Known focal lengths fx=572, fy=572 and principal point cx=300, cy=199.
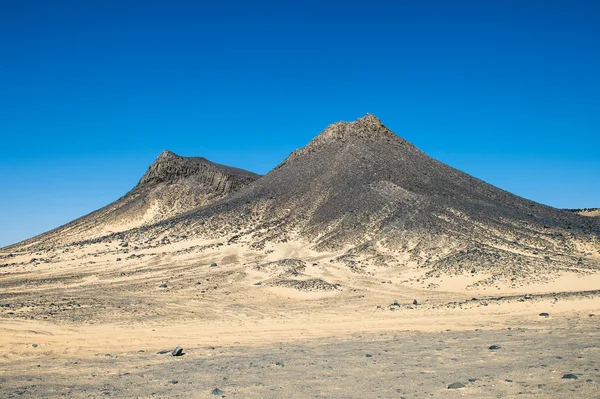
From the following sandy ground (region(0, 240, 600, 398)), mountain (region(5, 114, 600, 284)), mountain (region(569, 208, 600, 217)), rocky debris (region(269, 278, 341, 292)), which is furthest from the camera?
mountain (region(569, 208, 600, 217))

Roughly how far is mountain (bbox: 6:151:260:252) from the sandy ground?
26.3 metres

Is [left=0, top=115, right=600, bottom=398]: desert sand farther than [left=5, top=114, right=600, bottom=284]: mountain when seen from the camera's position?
No

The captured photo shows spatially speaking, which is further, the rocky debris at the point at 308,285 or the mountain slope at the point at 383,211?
the mountain slope at the point at 383,211

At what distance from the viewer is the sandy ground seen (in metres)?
9.77

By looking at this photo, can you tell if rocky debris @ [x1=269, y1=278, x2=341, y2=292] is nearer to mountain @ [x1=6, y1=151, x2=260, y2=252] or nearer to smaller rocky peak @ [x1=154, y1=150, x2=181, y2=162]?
mountain @ [x1=6, y1=151, x2=260, y2=252]

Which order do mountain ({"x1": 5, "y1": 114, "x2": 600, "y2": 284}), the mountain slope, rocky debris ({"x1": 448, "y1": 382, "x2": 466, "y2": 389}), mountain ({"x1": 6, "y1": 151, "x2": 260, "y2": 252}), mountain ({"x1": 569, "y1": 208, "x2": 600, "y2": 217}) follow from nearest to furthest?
rocky debris ({"x1": 448, "y1": 382, "x2": 466, "y2": 389})
mountain ({"x1": 5, "y1": 114, "x2": 600, "y2": 284})
the mountain slope
mountain ({"x1": 6, "y1": 151, "x2": 260, "y2": 252})
mountain ({"x1": 569, "y1": 208, "x2": 600, "y2": 217})

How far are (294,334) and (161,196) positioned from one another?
51.3 meters

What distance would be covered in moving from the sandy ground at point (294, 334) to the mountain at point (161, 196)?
1036 inches

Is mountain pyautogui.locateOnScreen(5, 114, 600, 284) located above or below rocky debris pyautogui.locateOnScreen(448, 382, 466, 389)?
above

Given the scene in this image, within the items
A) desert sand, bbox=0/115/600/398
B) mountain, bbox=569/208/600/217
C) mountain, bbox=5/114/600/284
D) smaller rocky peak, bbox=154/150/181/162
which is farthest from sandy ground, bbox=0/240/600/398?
mountain, bbox=569/208/600/217

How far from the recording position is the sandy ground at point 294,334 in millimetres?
9773

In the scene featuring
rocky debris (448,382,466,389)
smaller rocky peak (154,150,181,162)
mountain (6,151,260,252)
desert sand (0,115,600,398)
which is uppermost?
smaller rocky peak (154,150,181,162)

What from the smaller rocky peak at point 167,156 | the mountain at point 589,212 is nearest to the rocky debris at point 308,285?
the smaller rocky peak at point 167,156

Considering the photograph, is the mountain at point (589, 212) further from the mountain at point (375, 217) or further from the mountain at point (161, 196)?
the mountain at point (161, 196)
